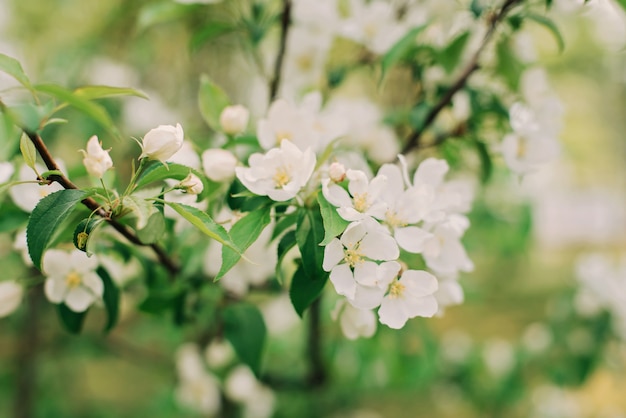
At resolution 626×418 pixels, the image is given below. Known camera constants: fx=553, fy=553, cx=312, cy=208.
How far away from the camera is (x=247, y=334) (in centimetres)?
97

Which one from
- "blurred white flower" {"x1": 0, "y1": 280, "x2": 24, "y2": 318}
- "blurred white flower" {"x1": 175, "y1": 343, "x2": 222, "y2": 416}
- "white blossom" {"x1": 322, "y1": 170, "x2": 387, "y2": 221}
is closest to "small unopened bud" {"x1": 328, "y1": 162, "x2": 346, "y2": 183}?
"white blossom" {"x1": 322, "y1": 170, "x2": 387, "y2": 221}

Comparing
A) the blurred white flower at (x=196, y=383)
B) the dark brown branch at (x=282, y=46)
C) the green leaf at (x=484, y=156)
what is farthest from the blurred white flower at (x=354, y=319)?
the blurred white flower at (x=196, y=383)

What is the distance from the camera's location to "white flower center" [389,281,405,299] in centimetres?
71

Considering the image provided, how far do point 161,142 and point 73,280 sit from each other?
0.33 m

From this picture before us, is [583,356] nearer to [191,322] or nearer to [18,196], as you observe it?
[191,322]

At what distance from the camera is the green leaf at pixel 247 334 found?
37.7 inches

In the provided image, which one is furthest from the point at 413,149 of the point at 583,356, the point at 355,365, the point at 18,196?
the point at 583,356

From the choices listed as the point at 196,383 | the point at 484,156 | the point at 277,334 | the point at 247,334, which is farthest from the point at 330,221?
the point at 277,334

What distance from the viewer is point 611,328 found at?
189 centimetres

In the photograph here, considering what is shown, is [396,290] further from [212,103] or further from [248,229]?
[212,103]

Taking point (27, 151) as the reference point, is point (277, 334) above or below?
below

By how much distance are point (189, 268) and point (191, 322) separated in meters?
0.23

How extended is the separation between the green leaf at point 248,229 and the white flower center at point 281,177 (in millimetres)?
37

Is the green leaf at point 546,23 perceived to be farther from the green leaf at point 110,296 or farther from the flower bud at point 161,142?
the green leaf at point 110,296
